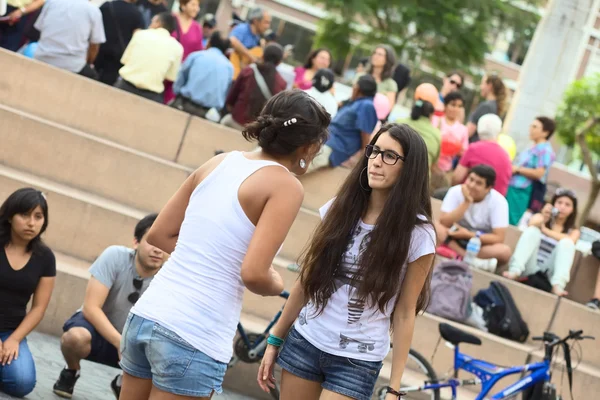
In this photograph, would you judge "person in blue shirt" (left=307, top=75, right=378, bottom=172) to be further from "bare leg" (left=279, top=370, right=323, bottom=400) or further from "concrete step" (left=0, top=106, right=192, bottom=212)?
"bare leg" (left=279, top=370, right=323, bottom=400)

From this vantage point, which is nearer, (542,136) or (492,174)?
(492,174)

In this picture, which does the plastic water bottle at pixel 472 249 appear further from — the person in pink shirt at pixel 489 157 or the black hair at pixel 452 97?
the black hair at pixel 452 97

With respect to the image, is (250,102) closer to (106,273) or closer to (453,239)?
(453,239)

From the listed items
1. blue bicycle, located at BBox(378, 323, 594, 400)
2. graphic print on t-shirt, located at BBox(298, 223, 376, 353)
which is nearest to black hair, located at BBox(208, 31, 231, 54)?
blue bicycle, located at BBox(378, 323, 594, 400)

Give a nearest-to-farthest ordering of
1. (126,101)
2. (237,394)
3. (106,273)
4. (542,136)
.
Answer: (106,273), (237,394), (126,101), (542,136)

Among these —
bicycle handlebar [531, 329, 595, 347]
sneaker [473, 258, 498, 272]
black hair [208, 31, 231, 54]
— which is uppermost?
black hair [208, 31, 231, 54]

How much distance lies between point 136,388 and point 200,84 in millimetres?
7306

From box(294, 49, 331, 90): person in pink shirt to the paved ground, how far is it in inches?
212

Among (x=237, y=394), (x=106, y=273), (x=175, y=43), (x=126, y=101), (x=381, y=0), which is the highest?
(x=381, y=0)

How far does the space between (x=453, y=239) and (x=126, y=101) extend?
3.48 meters

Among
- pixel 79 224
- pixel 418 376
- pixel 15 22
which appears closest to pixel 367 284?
pixel 418 376

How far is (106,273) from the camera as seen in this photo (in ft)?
21.6

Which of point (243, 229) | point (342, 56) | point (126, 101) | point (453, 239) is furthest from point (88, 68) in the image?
point (342, 56)

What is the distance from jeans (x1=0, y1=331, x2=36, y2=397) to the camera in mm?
6258
